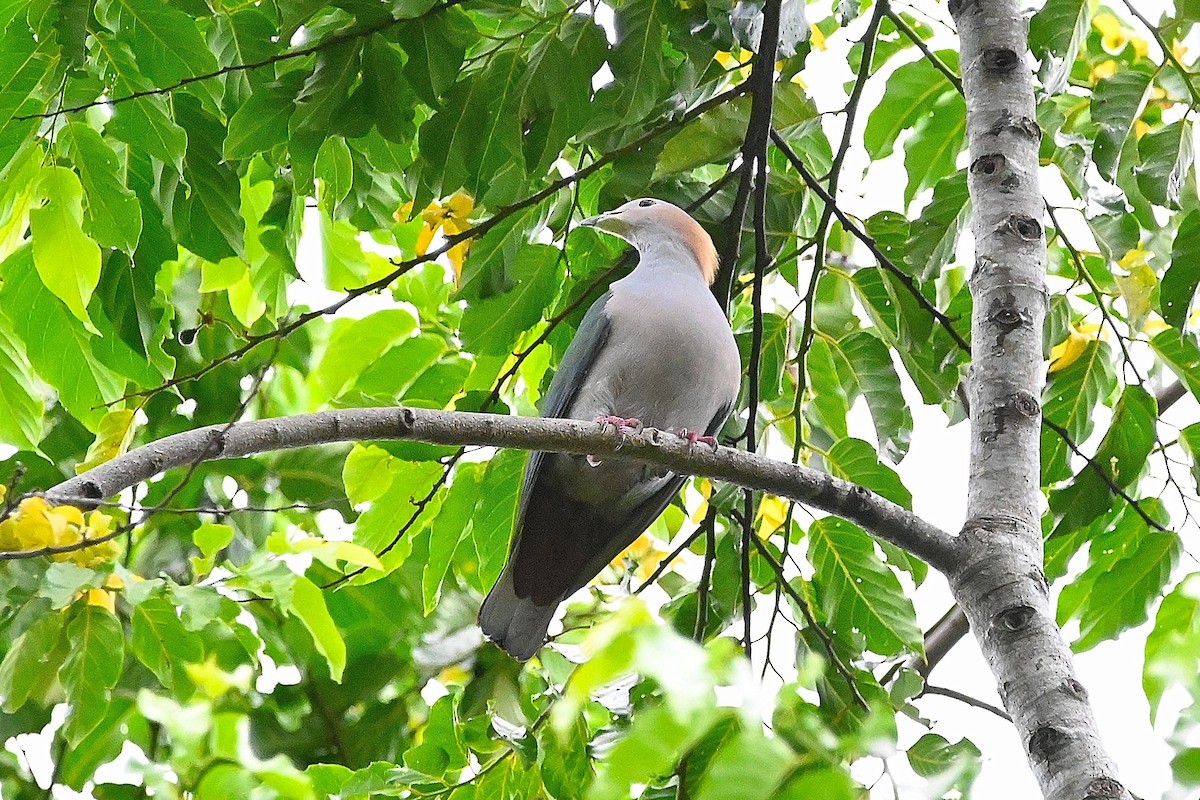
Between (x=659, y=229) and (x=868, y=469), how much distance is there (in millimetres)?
1221

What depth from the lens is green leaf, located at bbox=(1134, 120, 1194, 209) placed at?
8.70ft

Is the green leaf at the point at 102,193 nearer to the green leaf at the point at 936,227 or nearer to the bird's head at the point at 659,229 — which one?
the bird's head at the point at 659,229

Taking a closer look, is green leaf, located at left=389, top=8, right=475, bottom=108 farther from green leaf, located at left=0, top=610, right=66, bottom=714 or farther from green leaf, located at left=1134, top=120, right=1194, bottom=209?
green leaf, located at left=1134, top=120, right=1194, bottom=209

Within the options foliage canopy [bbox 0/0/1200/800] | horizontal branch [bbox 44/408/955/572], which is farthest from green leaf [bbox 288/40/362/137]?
horizontal branch [bbox 44/408/955/572]

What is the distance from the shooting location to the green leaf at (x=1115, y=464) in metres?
2.75

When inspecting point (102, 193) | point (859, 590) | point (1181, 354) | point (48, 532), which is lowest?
point (48, 532)

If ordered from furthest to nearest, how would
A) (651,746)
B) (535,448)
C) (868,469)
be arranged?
(868,469) < (535,448) < (651,746)

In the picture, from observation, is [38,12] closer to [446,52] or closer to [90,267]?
[90,267]

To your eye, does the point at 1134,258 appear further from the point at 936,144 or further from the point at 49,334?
the point at 49,334

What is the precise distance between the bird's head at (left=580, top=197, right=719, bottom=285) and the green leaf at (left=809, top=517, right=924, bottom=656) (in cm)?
118

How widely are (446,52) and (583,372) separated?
3.53 feet

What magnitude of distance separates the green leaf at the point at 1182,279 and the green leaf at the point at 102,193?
2.22 metres

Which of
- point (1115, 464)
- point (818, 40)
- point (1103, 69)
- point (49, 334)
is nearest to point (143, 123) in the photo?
point (49, 334)

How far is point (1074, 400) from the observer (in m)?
2.99
